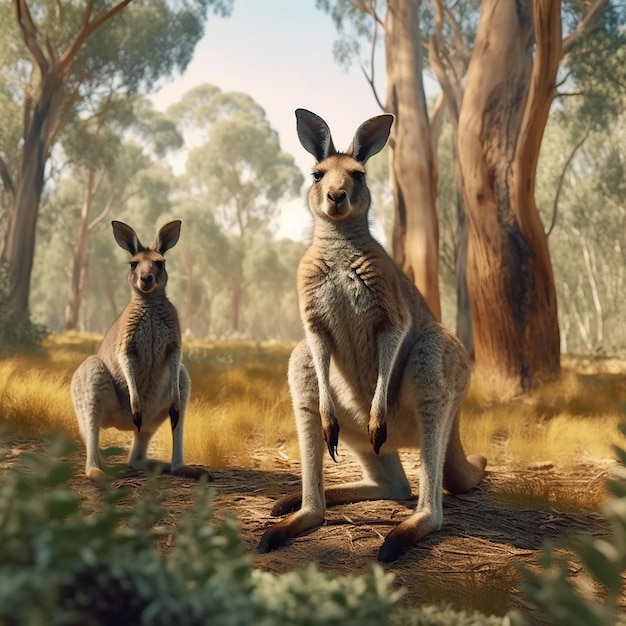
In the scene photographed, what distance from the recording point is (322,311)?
297 cm

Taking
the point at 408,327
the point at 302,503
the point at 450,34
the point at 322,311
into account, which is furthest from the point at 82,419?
the point at 450,34

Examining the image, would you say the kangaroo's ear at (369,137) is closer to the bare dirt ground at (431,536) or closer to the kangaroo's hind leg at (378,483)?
the kangaroo's hind leg at (378,483)

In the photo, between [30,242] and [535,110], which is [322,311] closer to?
[535,110]

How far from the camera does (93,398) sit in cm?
382

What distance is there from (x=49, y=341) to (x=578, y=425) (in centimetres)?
1190

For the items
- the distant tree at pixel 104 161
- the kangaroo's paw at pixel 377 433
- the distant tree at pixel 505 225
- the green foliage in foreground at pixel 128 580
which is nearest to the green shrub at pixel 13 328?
the distant tree at pixel 505 225

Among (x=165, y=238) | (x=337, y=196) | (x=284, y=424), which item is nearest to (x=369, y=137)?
(x=337, y=196)

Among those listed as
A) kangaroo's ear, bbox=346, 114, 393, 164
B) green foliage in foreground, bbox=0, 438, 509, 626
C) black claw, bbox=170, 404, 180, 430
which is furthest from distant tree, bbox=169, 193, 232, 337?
green foliage in foreground, bbox=0, 438, 509, 626

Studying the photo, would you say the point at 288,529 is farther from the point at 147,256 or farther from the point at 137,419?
the point at 147,256

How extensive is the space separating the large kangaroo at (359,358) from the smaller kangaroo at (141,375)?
3.50 ft

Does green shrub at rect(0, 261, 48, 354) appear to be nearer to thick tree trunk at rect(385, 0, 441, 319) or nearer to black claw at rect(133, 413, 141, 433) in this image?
thick tree trunk at rect(385, 0, 441, 319)

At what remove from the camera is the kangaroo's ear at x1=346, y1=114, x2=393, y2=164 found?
3227mm

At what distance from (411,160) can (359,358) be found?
684 centimetres

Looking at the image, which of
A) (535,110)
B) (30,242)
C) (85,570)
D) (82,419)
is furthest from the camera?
(30,242)
